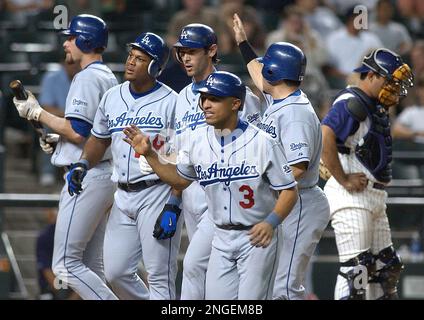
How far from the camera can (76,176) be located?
7.32 m

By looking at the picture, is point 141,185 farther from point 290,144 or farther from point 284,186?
point 284,186

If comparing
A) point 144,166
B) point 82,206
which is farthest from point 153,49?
point 82,206

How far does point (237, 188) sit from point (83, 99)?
1434mm

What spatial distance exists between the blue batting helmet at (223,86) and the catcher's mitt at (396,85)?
150cm

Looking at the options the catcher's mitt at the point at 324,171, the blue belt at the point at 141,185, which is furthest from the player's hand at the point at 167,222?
the catcher's mitt at the point at 324,171

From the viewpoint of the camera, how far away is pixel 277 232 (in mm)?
6629

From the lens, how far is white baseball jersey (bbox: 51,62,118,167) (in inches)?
297

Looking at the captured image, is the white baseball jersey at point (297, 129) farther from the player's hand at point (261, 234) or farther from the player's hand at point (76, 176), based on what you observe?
the player's hand at point (76, 176)

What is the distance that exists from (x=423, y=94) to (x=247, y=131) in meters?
5.39

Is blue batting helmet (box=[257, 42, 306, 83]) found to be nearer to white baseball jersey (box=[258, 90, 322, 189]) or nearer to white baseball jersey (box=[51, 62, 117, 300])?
white baseball jersey (box=[258, 90, 322, 189])

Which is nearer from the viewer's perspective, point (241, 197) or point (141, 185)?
point (241, 197)

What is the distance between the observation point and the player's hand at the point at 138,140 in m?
6.62

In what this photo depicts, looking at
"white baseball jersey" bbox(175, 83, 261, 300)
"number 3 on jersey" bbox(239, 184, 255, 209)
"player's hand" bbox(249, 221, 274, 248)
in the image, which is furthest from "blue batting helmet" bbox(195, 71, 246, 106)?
"player's hand" bbox(249, 221, 274, 248)

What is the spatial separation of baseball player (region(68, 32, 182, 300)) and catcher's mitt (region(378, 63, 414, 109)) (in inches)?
53.7
